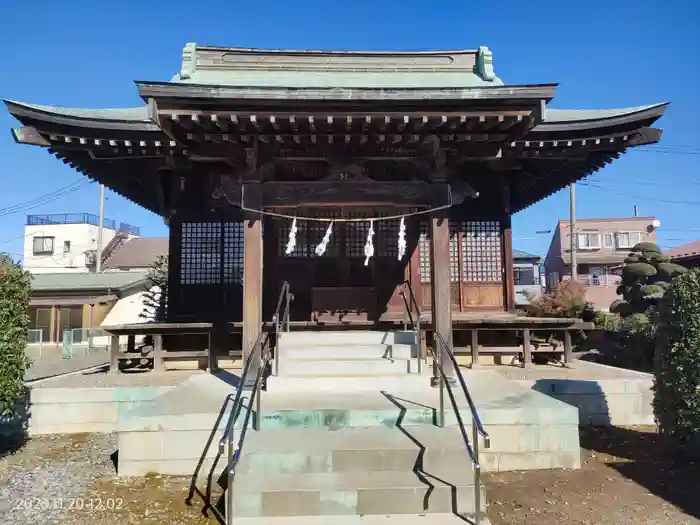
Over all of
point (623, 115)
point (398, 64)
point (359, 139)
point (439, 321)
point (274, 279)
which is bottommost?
point (439, 321)

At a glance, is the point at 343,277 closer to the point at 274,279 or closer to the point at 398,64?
the point at 274,279

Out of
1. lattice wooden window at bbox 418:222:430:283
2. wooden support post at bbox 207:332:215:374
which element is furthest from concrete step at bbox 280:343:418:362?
lattice wooden window at bbox 418:222:430:283

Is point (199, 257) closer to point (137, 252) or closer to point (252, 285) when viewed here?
point (252, 285)

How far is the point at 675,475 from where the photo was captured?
558 cm

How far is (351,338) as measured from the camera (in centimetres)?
851

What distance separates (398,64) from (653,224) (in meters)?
40.5

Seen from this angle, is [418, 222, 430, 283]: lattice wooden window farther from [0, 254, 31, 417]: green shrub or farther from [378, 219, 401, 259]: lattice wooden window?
[0, 254, 31, 417]: green shrub

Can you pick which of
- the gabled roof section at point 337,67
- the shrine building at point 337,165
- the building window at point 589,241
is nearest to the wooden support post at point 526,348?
the shrine building at point 337,165

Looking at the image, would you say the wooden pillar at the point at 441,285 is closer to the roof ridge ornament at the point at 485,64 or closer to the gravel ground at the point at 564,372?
the gravel ground at the point at 564,372

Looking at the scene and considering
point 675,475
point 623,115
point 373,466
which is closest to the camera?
point 373,466

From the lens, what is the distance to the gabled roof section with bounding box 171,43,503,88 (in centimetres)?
976

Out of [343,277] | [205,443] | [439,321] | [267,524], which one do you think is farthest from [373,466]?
[343,277]

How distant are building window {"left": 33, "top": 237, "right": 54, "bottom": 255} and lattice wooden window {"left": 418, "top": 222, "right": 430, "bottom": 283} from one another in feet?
149

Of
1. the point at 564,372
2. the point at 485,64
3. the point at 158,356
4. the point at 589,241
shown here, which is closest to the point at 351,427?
the point at 564,372
